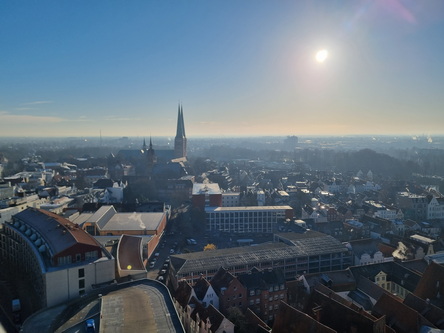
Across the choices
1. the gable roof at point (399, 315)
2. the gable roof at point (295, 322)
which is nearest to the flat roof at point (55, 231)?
the gable roof at point (295, 322)

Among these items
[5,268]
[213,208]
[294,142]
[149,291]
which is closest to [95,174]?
[213,208]

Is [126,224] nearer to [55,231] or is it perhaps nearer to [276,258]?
[55,231]

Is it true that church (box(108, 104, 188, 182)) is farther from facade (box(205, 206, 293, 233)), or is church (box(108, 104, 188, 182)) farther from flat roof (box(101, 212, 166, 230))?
facade (box(205, 206, 293, 233))

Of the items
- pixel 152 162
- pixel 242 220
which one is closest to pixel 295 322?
pixel 242 220

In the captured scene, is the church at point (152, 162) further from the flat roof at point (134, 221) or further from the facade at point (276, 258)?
the facade at point (276, 258)

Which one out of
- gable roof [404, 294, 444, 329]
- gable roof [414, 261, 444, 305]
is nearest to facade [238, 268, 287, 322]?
gable roof [404, 294, 444, 329]

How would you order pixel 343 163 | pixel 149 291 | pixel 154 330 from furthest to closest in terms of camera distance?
pixel 343 163 < pixel 149 291 < pixel 154 330

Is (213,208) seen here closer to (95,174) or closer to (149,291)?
(149,291)
